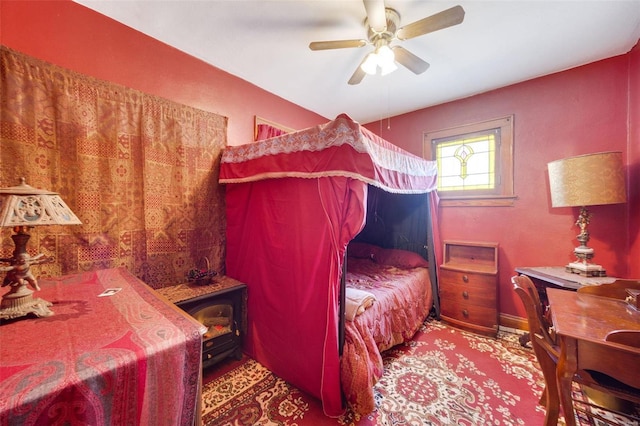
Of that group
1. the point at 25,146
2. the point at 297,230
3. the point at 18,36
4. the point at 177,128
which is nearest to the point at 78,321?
the point at 297,230

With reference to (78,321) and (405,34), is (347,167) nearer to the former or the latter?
(405,34)

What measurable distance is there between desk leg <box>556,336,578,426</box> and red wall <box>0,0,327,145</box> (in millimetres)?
3001

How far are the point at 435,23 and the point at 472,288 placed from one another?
103 inches

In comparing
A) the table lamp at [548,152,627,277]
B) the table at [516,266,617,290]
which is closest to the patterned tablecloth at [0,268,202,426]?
the table at [516,266,617,290]

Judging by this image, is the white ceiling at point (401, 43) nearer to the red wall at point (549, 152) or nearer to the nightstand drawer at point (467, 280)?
the red wall at point (549, 152)

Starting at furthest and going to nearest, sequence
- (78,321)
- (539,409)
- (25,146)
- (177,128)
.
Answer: (177,128) → (539,409) → (25,146) → (78,321)

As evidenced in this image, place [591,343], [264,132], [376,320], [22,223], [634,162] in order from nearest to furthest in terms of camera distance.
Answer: [22,223], [591,343], [376,320], [634,162], [264,132]

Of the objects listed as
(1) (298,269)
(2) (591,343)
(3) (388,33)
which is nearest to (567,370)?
(2) (591,343)

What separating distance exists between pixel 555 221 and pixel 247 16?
360cm

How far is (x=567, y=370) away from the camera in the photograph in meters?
1.11

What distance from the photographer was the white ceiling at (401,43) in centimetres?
174

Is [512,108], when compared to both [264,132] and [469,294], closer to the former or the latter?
[469,294]

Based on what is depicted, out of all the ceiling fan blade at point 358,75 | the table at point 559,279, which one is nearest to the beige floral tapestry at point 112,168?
→ the ceiling fan blade at point 358,75

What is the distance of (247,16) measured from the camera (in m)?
1.83
